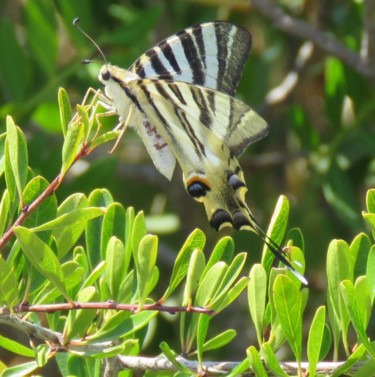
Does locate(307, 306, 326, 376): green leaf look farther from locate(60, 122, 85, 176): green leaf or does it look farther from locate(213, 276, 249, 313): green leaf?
locate(60, 122, 85, 176): green leaf

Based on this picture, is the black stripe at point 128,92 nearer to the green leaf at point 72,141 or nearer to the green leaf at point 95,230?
the green leaf at point 95,230

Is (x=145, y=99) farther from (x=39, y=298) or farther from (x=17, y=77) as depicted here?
(x=17, y=77)

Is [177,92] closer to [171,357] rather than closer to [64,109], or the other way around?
[64,109]

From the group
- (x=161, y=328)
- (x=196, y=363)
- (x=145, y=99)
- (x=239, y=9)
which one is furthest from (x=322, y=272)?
(x=196, y=363)

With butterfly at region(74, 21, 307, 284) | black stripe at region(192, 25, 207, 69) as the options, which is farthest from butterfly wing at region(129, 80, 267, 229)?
black stripe at region(192, 25, 207, 69)

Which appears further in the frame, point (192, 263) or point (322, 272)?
point (322, 272)

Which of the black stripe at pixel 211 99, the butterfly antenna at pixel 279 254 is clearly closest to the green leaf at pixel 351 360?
the butterfly antenna at pixel 279 254

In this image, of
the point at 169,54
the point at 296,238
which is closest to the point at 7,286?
the point at 296,238
